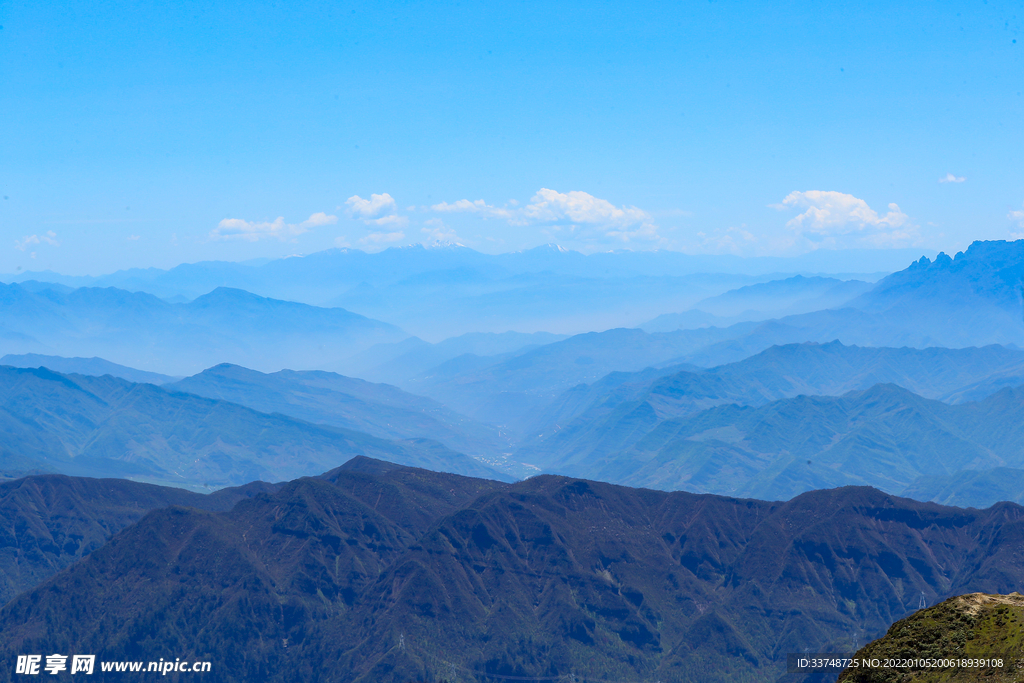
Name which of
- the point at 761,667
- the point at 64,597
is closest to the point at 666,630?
the point at 761,667

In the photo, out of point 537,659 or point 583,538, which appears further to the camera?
point 583,538

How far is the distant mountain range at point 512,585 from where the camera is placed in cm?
15688

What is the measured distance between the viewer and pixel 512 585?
17188cm

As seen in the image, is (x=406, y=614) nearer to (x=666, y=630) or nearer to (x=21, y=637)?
(x=666, y=630)

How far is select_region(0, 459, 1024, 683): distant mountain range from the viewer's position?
156875 mm

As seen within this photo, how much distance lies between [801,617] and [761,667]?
15176 millimetres

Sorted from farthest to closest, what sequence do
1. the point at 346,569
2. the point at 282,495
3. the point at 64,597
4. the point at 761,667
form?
the point at 282,495, the point at 346,569, the point at 64,597, the point at 761,667

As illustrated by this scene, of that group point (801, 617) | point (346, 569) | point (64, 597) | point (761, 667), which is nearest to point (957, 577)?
point (801, 617)

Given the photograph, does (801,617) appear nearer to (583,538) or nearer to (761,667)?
(761,667)

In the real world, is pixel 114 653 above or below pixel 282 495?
below

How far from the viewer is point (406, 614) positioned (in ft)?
523

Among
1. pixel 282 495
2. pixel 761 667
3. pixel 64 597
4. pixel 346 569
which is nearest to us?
pixel 761 667

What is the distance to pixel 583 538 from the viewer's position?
607 feet

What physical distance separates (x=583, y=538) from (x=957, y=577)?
219ft
